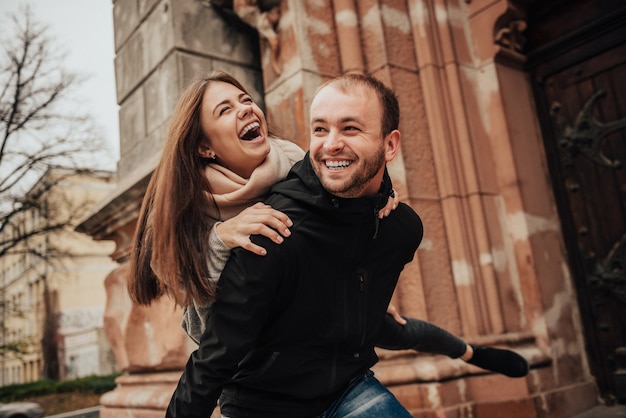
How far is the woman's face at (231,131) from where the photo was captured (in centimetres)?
175

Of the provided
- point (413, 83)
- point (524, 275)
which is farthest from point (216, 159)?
point (524, 275)

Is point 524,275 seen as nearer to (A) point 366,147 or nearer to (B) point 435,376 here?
(B) point 435,376

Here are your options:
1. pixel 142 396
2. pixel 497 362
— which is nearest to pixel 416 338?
pixel 497 362

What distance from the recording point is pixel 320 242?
5.12 ft

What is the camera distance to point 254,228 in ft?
4.78

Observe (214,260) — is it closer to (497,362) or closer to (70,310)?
(497,362)

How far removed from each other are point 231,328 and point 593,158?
2.97m

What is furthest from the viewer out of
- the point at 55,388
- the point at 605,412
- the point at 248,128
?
the point at 55,388

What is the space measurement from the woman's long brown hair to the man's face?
388 mm

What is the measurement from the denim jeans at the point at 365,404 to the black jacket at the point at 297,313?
0.03 m

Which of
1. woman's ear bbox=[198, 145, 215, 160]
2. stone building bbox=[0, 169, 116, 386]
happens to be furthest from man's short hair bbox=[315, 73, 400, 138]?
stone building bbox=[0, 169, 116, 386]

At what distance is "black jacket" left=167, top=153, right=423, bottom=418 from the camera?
1436mm

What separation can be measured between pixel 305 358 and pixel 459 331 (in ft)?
6.49

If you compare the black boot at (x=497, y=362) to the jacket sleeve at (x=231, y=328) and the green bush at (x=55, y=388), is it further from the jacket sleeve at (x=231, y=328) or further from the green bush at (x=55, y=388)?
the green bush at (x=55, y=388)
